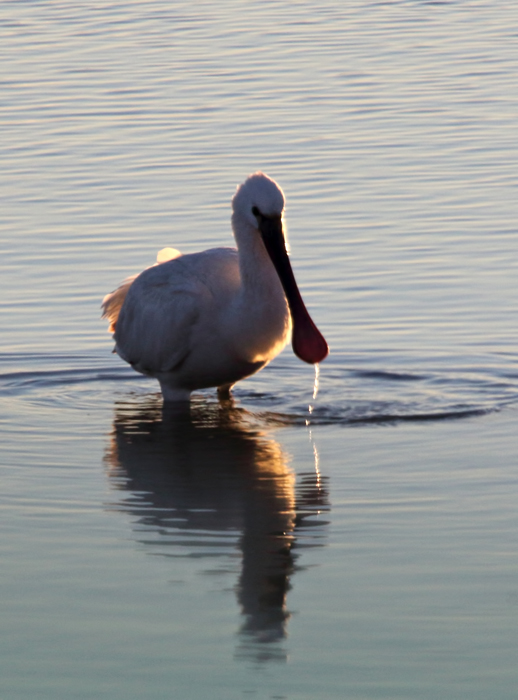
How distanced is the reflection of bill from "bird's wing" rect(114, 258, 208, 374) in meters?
0.34

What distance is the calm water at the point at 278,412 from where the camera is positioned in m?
5.77

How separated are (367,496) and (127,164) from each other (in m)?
9.34

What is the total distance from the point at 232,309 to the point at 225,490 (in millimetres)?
1675

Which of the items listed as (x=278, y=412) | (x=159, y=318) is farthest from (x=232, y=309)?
(x=278, y=412)

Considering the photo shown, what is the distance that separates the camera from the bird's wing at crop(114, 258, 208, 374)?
31.2ft

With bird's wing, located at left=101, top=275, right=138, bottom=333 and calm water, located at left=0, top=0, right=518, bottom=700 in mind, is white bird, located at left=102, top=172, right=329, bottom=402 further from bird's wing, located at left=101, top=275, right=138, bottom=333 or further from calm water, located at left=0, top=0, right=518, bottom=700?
bird's wing, located at left=101, top=275, right=138, bottom=333

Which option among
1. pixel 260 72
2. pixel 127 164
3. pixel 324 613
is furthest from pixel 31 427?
Result: pixel 260 72

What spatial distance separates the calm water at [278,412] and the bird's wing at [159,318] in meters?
0.34

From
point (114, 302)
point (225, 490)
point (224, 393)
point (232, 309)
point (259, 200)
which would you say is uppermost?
point (259, 200)

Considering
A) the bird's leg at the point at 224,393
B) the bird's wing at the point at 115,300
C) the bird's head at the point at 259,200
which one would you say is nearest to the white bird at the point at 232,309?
the bird's head at the point at 259,200

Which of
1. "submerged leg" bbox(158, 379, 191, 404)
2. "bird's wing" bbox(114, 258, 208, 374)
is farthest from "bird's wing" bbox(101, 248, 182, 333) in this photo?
"submerged leg" bbox(158, 379, 191, 404)

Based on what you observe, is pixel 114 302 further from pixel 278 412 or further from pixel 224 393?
pixel 278 412

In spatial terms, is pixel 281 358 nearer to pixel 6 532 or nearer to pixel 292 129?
pixel 6 532

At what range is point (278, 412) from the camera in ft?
31.9
